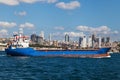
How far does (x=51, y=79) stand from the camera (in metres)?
44.9

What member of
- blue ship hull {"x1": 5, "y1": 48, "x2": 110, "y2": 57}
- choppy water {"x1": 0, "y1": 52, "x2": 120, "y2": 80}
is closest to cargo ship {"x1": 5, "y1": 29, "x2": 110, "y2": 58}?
A: blue ship hull {"x1": 5, "y1": 48, "x2": 110, "y2": 57}

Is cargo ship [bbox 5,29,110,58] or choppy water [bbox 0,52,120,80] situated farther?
cargo ship [bbox 5,29,110,58]

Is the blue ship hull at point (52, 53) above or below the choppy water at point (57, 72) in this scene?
above

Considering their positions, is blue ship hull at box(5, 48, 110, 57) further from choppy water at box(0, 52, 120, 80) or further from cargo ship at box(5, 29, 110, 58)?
choppy water at box(0, 52, 120, 80)

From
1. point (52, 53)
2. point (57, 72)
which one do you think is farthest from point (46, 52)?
point (57, 72)

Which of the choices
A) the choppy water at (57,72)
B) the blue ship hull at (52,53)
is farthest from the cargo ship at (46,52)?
the choppy water at (57,72)

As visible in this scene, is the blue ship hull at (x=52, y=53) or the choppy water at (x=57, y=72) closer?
the choppy water at (x=57, y=72)

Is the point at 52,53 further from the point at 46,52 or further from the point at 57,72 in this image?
the point at 57,72

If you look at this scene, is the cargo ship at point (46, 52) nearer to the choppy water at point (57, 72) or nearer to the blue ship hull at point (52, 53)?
the blue ship hull at point (52, 53)

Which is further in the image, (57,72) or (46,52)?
(46,52)

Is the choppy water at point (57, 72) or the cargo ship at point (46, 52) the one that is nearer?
the choppy water at point (57, 72)

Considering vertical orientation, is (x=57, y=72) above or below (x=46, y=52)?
below

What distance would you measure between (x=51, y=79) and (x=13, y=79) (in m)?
4.93

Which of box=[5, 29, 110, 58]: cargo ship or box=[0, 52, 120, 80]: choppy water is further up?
box=[5, 29, 110, 58]: cargo ship
